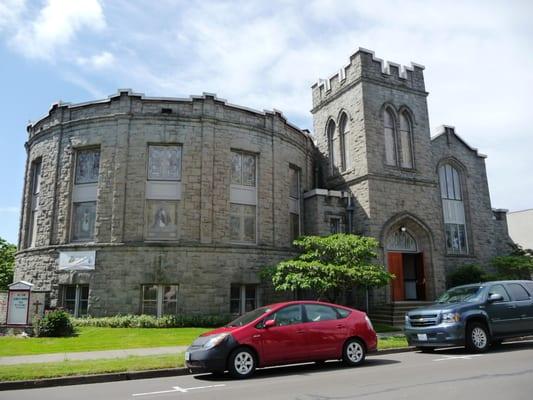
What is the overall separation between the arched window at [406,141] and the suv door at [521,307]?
43.2 ft

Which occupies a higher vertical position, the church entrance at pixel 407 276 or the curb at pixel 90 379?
the church entrance at pixel 407 276

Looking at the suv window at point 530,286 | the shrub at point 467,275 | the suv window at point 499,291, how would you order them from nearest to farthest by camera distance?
1. the suv window at point 499,291
2. the suv window at point 530,286
3. the shrub at point 467,275

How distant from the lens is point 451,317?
1132cm

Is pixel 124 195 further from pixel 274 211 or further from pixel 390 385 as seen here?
pixel 390 385

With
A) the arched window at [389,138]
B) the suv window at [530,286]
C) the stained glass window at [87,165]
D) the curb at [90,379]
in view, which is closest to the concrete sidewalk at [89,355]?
the curb at [90,379]

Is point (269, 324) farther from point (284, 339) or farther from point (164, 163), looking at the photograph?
point (164, 163)

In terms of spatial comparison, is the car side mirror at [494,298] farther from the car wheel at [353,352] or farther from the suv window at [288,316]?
the suv window at [288,316]

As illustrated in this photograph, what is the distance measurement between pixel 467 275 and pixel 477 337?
14883 mm

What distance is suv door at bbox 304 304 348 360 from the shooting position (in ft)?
31.4

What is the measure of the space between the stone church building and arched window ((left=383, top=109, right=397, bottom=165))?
0.08 m

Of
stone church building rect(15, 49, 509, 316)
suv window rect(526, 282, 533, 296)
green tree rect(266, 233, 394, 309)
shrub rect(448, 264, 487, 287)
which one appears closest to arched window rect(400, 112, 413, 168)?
stone church building rect(15, 49, 509, 316)

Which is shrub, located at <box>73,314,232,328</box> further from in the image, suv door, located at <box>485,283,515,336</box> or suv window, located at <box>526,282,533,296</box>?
suv window, located at <box>526,282,533,296</box>

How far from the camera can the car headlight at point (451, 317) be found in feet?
37.0

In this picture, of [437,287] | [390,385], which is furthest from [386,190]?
[390,385]
